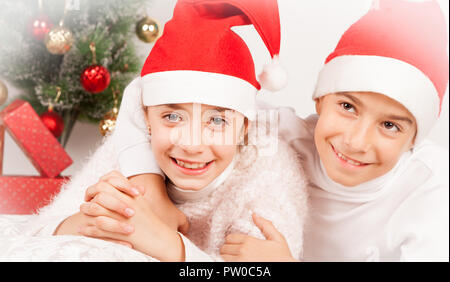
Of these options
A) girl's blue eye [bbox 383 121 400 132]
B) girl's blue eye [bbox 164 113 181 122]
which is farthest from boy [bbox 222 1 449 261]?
girl's blue eye [bbox 164 113 181 122]

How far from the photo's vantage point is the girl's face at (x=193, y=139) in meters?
0.71

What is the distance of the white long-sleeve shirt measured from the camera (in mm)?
797

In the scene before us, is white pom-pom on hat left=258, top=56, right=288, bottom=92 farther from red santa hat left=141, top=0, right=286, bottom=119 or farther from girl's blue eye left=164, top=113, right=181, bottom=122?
girl's blue eye left=164, top=113, right=181, bottom=122

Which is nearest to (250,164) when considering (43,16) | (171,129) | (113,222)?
(171,129)

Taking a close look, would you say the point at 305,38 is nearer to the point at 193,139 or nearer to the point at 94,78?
the point at 193,139

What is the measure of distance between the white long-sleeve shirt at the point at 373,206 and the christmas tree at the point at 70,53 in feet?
0.90

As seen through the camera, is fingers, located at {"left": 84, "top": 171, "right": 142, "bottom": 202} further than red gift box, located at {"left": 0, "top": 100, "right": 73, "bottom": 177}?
No

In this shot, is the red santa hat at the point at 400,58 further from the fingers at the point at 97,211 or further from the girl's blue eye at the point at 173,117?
the fingers at the point at 97,211

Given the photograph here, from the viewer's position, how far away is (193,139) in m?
0.71

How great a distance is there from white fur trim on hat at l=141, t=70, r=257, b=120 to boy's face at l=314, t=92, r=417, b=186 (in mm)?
142

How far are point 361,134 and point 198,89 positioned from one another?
0.85 feet

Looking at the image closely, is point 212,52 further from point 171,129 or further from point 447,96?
point 447,96

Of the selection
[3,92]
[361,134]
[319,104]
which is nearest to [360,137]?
[361,134]
